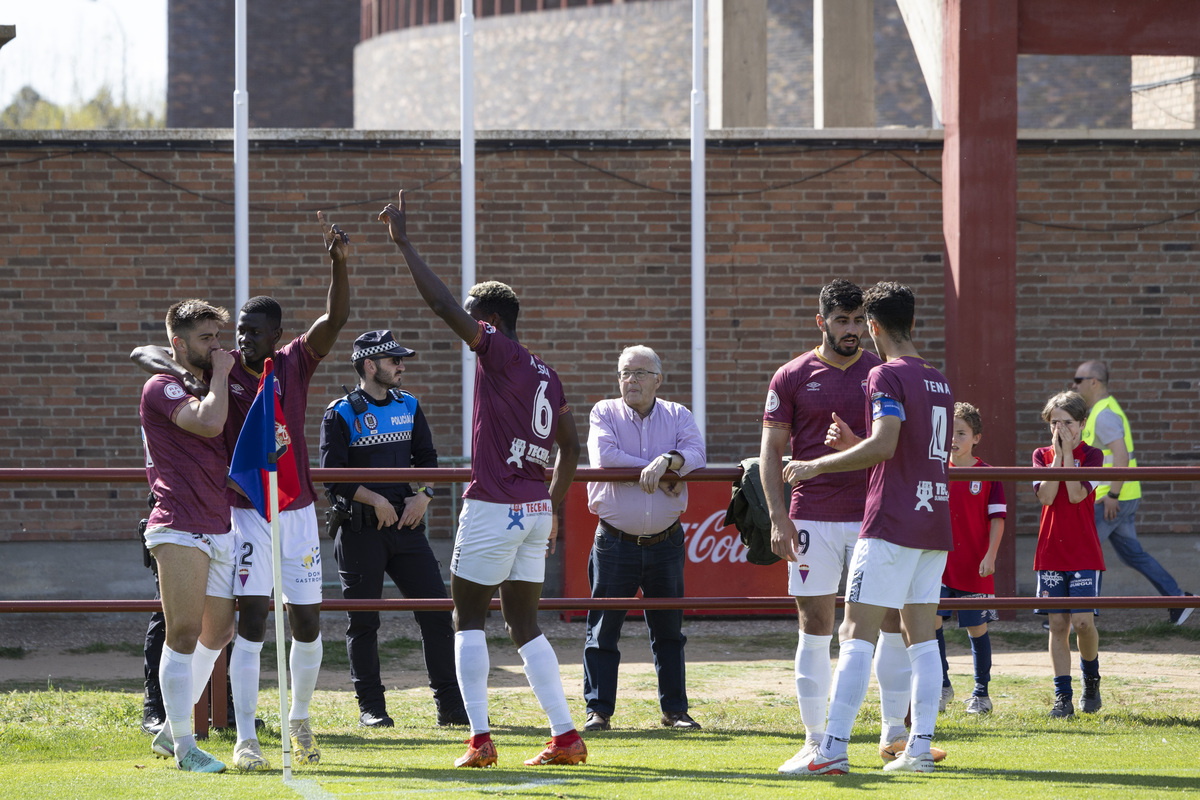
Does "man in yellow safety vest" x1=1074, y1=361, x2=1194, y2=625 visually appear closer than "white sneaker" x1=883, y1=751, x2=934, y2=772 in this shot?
No

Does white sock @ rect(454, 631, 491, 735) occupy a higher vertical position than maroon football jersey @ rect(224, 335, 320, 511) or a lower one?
lower

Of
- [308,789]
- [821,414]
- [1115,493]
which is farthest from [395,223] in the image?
[1115,493]

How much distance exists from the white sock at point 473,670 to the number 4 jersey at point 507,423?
578mm

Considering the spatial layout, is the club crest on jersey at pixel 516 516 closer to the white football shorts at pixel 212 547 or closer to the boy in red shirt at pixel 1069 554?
the white football shorts at pixel 212 547

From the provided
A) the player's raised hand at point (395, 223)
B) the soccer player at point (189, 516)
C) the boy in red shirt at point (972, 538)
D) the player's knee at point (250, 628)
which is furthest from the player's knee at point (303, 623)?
the boy in red shirt at point (972, 538)

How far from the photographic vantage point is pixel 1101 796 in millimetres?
4488

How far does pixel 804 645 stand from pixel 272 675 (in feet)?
15.1

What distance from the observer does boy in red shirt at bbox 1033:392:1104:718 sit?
22.6ft

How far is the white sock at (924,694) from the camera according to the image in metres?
4.98

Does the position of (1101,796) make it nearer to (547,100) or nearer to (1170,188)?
(1170,188)

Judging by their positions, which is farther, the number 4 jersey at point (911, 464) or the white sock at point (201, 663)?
the white sock at point (201, 663)

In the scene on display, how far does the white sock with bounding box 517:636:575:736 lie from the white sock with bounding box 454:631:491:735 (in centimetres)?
17

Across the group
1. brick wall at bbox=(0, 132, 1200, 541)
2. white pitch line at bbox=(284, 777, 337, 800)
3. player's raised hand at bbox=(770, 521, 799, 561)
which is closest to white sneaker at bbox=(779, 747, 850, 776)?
player's raised hand at bbox=(770, 521, 799, 561)

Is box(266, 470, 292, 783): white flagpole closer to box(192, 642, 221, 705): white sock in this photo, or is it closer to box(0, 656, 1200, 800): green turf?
box(0, 656, 1200, 800): green turf
